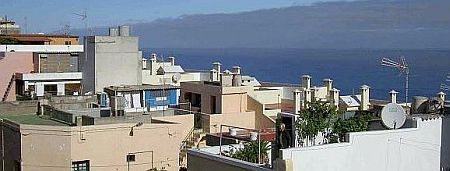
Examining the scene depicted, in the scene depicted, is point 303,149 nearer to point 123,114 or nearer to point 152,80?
point 123,114

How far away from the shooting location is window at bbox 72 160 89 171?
26375 millimetres

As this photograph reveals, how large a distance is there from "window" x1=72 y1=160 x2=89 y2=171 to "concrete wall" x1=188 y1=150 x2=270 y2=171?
8.63m

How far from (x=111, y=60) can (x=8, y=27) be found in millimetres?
22315

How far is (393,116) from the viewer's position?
58.7ft

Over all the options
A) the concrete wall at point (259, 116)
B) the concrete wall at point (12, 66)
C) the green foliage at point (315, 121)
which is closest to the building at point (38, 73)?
the concrete wall at point (12, 66)

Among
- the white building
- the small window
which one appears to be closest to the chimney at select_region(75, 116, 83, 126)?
the small window

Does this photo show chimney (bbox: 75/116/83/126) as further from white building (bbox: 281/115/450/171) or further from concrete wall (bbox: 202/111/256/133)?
white building (bbox: 281/115/450/171)

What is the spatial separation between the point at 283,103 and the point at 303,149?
28.4m

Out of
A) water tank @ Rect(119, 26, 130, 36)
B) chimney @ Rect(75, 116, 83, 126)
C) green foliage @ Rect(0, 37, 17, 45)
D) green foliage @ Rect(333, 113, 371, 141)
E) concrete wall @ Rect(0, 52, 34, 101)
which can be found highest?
water tank @ Rect(119, 26, 130, 36)

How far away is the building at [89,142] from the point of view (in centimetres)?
2594

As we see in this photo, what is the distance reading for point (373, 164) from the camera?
1734 cm

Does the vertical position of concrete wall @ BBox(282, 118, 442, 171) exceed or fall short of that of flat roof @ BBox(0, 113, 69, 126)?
it exceeds it

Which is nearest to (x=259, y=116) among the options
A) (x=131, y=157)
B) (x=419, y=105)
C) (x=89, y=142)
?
(x=131, y=157)

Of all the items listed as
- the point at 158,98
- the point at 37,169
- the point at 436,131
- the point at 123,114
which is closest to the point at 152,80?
A: the point at 158,98
